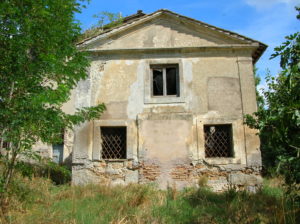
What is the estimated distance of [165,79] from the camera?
980 cm

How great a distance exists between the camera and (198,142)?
352 inches

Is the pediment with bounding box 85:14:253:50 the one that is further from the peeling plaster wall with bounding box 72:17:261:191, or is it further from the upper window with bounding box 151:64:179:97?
the upper window with bounding box 151:64:179:97

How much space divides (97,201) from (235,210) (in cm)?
328

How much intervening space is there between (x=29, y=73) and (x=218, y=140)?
6.31 meters

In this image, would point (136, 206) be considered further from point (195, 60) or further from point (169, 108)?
point (195, 60)

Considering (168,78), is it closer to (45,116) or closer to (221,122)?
(221,122)

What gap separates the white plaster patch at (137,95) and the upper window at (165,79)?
468 mm

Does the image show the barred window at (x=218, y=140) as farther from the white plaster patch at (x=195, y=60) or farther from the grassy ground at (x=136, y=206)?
the white plaster patch at (x=195, y=60)

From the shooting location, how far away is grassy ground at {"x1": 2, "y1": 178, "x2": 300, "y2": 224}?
5.25 metres

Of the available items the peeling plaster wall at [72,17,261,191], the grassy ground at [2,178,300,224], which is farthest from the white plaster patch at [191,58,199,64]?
the grassy ground at [2,178,300,224]

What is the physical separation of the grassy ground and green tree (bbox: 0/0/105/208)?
82cm

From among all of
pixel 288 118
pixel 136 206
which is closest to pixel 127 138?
pixel 136 206

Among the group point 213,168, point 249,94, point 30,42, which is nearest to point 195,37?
point 249,94

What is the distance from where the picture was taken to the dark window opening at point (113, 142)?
9.30 meters
